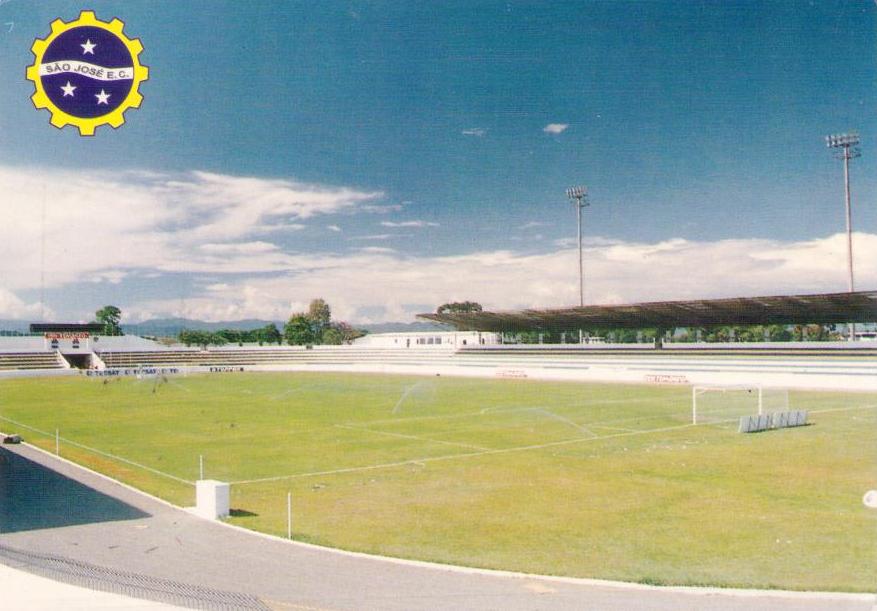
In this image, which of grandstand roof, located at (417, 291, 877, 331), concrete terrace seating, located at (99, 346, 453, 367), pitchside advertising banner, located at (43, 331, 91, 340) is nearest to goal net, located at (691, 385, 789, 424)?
grandstand roof, located at (417, 291, 877, 331)

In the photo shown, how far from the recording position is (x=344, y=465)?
2744 centimetres

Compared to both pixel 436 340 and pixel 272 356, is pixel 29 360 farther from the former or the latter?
pixel 436 340

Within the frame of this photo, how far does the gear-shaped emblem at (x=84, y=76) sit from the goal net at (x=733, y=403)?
31751 mm

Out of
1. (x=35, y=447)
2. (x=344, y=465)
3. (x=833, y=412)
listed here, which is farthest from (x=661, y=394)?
(x=35, y=447)

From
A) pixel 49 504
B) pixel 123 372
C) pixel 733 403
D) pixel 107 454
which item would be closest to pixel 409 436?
pixel 107 454

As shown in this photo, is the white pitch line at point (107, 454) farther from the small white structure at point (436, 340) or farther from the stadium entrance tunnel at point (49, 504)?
the small white structure at point (436, 340)

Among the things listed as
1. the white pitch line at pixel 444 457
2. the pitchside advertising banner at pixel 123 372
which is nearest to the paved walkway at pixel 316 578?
the white pitch line at pixel 444 457

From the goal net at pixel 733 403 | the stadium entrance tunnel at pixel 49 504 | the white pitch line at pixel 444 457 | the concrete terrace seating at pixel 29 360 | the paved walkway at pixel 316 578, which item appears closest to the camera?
the paved walkway at pixel 316 578

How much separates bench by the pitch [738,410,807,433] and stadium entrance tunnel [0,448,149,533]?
2711cm

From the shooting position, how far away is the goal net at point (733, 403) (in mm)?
40000

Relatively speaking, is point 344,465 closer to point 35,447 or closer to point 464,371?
point 35,447

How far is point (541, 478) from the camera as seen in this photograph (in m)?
24.0

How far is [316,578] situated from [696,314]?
76.8m

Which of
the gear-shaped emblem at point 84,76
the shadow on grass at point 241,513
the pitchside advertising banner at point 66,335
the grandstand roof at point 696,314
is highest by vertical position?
the gear-shaped emblem at point 84,76
